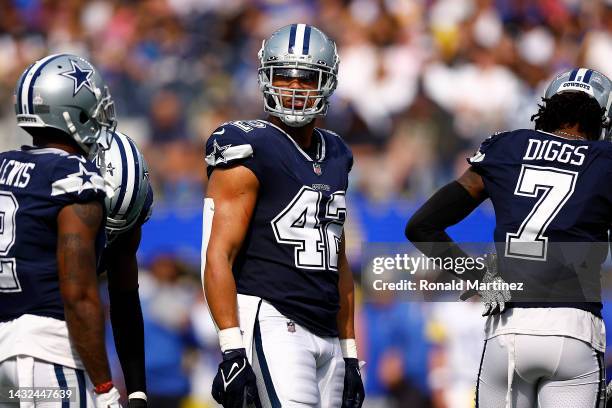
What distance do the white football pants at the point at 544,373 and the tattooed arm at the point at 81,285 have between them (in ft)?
4.42

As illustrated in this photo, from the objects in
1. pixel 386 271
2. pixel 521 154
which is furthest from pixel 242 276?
pixel 386 271

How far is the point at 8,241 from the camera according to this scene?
3100mm

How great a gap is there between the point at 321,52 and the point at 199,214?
11.7ft

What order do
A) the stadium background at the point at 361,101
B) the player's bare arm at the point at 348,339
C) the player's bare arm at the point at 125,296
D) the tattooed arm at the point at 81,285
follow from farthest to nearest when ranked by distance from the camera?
the stadium background at the point at 361,101 < the player's bare arm at the point at 125,296 < the player's bare arm at the point at 348,339 < the tattooed arm at the point at 81,285

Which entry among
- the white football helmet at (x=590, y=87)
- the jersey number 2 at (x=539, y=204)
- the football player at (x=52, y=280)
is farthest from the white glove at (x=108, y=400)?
the white football helmet at (x=590, y=87)

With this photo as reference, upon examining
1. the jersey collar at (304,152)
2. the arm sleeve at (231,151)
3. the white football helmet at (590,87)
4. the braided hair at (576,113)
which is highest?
the white football helmet at (590,87)

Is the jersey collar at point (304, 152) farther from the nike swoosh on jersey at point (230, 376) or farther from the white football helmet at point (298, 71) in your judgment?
the nike swoosh on jersey at point (230, 376)

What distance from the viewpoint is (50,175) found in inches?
122

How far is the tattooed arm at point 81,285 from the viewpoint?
3.04m

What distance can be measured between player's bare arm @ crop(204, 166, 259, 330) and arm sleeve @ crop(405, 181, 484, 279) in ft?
2.25

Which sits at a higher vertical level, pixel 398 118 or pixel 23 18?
pixel 23 18

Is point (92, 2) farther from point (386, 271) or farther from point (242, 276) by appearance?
point (242, 276)

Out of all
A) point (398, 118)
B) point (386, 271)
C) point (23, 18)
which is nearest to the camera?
point (386, 271)

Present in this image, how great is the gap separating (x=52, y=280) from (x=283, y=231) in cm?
83
